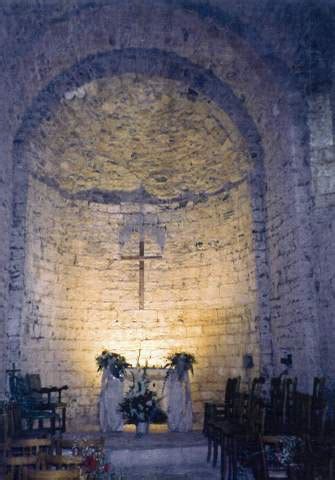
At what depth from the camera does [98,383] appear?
880 centimetres

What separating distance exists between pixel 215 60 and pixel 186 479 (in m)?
5.83

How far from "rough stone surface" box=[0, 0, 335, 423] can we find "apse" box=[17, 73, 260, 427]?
28 millimetres

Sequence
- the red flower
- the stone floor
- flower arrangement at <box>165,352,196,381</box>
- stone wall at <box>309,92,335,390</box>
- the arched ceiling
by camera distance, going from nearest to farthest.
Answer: the red flower, the stone floor, stone wall at <box>309,92,335,390</box>, flower arrangement at <box>165,352,196,381</box>, the arched ceiling

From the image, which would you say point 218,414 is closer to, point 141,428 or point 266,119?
point 141,428

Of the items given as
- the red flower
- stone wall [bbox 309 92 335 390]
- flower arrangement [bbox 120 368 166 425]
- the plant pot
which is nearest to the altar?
flower arrangement [bbox 120 368 166 425]

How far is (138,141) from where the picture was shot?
927cm

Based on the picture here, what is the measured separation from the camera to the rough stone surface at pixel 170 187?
7.02m

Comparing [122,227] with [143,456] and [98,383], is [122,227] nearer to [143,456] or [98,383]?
[98,383]

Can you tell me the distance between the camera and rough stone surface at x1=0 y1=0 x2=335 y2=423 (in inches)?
276

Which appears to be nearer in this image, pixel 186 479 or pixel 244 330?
pixel 186 479

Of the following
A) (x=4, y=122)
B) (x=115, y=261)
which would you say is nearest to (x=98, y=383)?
(x=115, y=261)

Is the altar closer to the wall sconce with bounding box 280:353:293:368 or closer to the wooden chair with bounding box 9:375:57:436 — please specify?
the wooden chair with bounding box 9:375:57:436

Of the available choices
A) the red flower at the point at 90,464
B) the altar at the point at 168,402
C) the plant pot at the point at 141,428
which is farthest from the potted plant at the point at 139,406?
the red flower at the point at 90,464

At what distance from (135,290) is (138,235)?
101 cm
